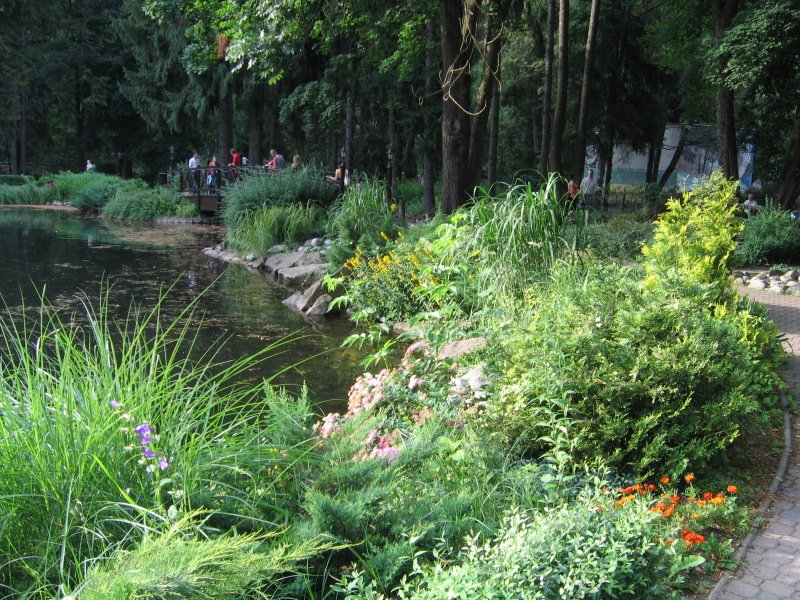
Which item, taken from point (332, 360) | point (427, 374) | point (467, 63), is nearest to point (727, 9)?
point (467, 63)

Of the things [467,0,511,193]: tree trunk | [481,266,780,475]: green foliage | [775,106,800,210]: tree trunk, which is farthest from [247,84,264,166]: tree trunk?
[481,266,780,475]: green foliage

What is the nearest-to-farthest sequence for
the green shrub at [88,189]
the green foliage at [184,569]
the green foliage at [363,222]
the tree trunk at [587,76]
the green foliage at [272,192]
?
the green foliage at [184,569]
the green foliage at [363,222]
the tree trunk at [587,76]
the green foliage at [272,192]
the green shrub at [88,189]

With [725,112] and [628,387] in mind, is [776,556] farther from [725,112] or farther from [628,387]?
[725,112]

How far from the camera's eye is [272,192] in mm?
17859

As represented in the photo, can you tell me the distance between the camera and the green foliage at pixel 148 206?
2767cm

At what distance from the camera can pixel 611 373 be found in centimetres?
434

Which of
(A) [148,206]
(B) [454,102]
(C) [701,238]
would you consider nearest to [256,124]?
(A) [148,206]

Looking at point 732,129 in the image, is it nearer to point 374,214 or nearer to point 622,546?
point 374,214

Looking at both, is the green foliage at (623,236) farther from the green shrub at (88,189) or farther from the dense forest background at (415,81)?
the green shrub at (88,189)

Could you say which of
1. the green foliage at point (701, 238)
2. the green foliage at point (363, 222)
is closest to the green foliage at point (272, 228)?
the green foliage at point (363, 222)

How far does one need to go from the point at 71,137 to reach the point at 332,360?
4675 centimetres

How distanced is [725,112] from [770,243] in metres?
4.87

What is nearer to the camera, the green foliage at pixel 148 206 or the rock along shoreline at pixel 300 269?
the rock along shoreline at pixel 300 269

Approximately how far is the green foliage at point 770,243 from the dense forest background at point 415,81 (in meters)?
3.23
